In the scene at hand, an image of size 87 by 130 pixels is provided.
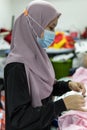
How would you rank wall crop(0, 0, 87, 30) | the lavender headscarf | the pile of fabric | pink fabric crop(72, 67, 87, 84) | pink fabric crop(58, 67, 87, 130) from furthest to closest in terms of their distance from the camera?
wall crop(0, 0, 87, 30) → the pile of fabric → pink fabric crop(72, 67, 87, 84) → pink fabric crop(58, 67, 87, 130) → the lavender headscarf

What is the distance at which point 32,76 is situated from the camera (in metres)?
1.31

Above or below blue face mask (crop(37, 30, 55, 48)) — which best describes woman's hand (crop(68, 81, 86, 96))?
below

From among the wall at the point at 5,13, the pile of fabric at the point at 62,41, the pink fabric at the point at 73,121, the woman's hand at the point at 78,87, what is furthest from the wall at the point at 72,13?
the pink fabric at the point at 73,121

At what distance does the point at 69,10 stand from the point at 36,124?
3.01m

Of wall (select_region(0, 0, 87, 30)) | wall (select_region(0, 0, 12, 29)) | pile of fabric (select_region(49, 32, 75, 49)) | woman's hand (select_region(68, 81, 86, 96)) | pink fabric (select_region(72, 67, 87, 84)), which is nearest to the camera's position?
A: woman's hand (select_region(68, 81, 86, 96))

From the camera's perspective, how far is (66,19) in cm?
397

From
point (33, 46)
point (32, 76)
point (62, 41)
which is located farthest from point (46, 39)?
point (62, 41)

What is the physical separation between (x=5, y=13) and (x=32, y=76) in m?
2.78

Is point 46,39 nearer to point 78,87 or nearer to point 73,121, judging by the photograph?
point 78,87

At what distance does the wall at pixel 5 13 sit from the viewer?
3.73 meters

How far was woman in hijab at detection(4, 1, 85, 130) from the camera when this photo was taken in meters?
1.20

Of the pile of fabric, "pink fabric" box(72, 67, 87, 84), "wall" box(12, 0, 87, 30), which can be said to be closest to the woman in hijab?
"pink fabric" box(72, 67, 87, 84)

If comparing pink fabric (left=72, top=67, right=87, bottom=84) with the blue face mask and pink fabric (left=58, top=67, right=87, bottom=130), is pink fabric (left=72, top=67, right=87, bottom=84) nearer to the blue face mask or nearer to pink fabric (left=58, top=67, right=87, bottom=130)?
pink fabric (left=58, top=67, right=87, bottom=130)

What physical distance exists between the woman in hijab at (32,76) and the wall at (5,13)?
2419mm
